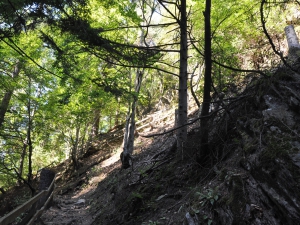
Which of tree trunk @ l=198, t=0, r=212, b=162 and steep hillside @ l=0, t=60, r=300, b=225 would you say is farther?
tree trunk @ l=198, t=0, r=212, b=162

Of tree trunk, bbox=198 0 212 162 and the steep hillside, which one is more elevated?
tree trunk, bbox=198 0 212 162

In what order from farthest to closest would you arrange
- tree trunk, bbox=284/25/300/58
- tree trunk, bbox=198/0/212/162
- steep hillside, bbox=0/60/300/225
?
1. tree trunk, bbox=284/25/300/58
2. tree trunk, bbox=198/0/212/162
3. steep hillside, bbox=0/60/300/225

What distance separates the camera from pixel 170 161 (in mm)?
6129

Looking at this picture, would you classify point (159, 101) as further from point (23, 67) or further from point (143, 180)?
point (143, 180)

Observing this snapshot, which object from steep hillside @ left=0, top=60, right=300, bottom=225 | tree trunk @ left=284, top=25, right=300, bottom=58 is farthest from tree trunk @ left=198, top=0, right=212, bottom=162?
tree trunk @ left=284, top=25, right=300, bottom=58

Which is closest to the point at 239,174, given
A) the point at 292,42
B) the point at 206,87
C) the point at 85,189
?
the point at 206,87

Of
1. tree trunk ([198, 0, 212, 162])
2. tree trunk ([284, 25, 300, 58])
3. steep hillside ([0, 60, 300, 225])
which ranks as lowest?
steep hillside ([0, 60, 300, 225])

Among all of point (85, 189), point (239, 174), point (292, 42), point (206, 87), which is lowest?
point (239, 174)

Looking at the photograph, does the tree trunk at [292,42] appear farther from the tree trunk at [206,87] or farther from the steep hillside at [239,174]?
the tree trunk at [206,87]

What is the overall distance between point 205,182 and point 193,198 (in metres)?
0.46

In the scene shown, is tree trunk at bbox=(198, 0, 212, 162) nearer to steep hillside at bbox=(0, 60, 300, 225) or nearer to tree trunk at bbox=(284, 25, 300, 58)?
steep hillside at bbox=(0, 60, 300, 225)

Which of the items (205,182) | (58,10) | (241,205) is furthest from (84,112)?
(241,205)

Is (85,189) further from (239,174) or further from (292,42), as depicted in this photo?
(292,42)

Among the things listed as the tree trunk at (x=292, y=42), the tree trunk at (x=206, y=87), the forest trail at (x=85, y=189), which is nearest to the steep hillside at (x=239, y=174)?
the tree trunk at (x=206, y=87)
